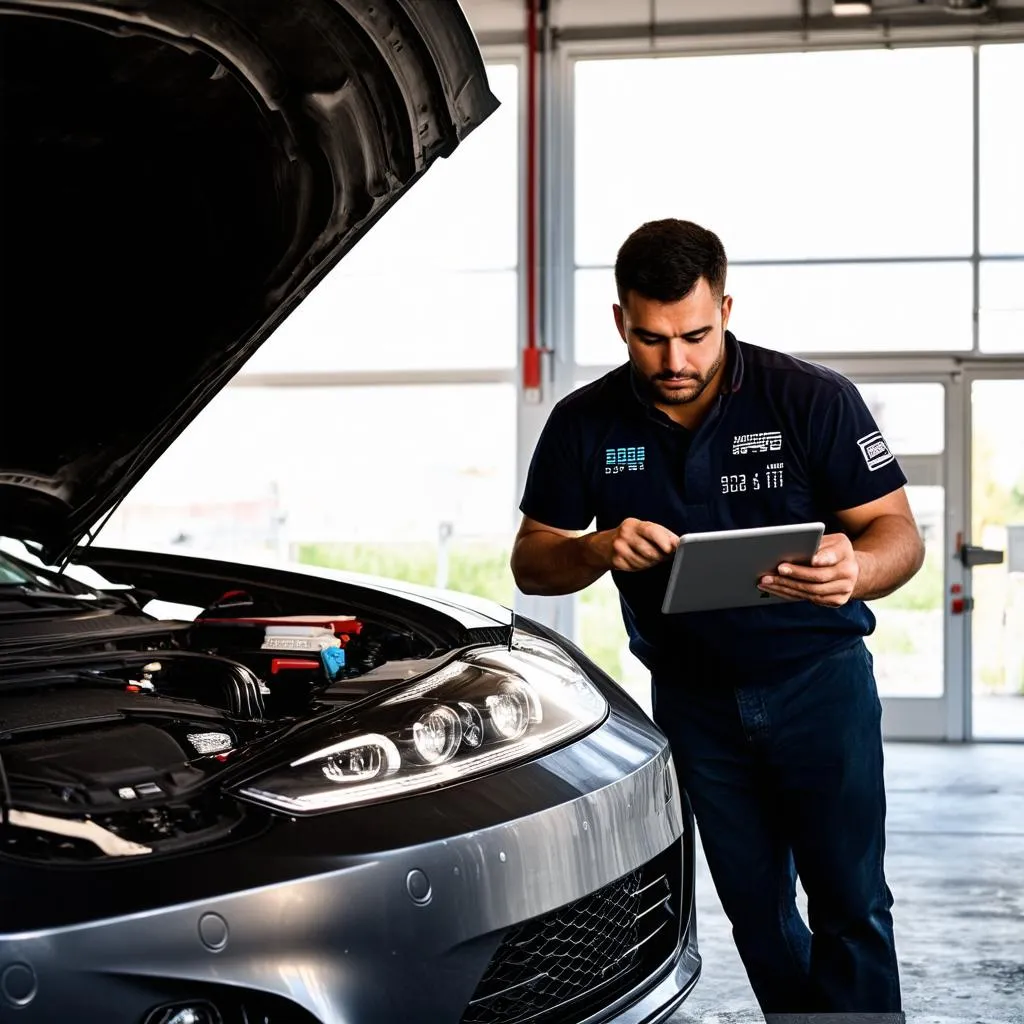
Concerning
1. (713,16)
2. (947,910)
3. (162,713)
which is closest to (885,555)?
(162,713)

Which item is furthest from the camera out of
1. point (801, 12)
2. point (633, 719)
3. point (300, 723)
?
point (801, 12)

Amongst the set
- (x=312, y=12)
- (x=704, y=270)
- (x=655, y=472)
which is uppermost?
(x=312, y=12)

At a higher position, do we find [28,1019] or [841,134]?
[841,134]

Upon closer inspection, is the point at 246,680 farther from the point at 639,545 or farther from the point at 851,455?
the point at 851,455

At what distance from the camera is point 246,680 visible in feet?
6.37

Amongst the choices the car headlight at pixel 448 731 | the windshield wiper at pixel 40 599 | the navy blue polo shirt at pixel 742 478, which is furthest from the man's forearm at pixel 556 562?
the windshield wiper at pixel 40 599

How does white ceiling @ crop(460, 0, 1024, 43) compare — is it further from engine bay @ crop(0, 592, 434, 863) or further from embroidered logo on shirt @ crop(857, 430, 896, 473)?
engine bay @ crop(0, 592, 434, 863)

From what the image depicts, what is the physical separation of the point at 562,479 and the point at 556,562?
17cm

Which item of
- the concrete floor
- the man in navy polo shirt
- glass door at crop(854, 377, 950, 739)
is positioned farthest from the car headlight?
glass door at crop(854, 377, 950, 739)

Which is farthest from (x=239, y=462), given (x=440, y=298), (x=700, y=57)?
(x=700, y=57)

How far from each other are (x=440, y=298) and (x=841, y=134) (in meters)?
2.49

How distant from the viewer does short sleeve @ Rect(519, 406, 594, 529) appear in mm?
2354

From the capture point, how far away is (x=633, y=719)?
1.90m

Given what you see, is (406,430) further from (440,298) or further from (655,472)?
(655,472)
